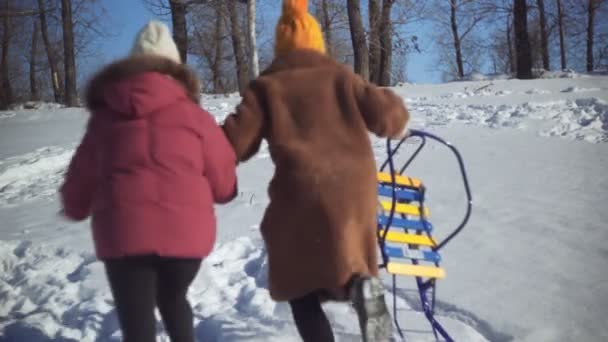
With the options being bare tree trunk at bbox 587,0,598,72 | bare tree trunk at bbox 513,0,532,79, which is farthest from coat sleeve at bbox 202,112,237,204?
bare tree trunk at bbox 587,0,598,72

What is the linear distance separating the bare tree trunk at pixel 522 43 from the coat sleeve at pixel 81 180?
12.5 metres

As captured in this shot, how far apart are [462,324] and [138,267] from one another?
1590 mm

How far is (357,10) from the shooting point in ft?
34.7

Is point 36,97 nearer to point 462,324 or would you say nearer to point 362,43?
point 362,43

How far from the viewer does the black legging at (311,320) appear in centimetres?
180

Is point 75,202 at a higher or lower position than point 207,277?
higher

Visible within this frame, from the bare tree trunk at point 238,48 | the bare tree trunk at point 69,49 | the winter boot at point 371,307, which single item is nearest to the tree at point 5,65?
the bare tree trunk at point 69,49

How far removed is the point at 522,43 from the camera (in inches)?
482

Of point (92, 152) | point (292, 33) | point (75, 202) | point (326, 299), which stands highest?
point (292, 33)

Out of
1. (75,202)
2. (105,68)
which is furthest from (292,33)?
(75,202)

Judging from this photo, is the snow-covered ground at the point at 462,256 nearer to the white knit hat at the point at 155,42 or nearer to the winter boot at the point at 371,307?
the winter boot at the point at 371,307

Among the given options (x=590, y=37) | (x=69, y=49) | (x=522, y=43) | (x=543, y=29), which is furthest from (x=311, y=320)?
(x=590, y=37)

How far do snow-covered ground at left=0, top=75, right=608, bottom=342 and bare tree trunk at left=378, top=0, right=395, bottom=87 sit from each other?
6.64 m

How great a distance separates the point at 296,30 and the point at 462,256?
73.8 inches
